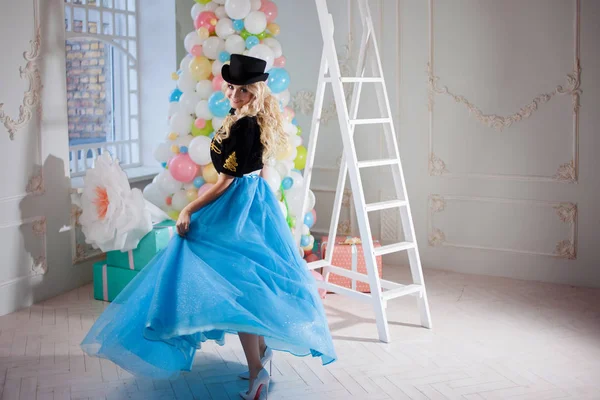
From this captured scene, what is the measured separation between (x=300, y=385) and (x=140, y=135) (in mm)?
3651

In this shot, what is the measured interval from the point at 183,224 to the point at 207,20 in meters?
2.07

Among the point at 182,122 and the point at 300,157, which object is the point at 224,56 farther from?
the point at 300,157

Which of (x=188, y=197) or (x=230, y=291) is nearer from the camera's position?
(x=230, y=291)

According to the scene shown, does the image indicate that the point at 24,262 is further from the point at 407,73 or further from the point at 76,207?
the point at 407,73

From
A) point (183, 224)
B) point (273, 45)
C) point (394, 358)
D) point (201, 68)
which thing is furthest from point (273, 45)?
point (394, 358)

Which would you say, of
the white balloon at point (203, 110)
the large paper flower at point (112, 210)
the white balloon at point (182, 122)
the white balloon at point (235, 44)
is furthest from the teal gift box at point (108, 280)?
the white balloon at point (235, 44)

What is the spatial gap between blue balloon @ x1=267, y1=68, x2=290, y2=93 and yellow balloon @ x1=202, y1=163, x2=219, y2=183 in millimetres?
696

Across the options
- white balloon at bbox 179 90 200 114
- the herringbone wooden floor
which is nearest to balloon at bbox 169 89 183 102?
white balloon at bbox 179 90 200 114

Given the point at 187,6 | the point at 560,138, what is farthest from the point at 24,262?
the point at 560,138

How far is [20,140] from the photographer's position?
473 cm

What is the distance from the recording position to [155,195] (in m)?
5.26

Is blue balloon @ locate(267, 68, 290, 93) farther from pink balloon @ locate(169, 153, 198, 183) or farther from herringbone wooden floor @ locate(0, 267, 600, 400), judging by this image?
herringbone wooden floor @ locate(0, 267, 600, 400)

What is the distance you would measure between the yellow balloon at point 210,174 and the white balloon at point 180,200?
0.23 meters

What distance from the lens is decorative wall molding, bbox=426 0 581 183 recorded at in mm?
5152
